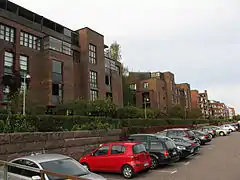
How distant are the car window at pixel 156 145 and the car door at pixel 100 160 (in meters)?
2.66

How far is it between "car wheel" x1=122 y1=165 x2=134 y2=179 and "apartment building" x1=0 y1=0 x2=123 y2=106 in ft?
62.5

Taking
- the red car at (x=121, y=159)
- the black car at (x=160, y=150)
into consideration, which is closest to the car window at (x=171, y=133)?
the black car at (x=160, y=150)

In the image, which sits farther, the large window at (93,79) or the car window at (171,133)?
the large window at (93,79)

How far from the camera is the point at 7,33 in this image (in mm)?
28609

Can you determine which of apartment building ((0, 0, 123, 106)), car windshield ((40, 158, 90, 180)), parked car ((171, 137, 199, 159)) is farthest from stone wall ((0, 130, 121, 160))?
apartment building ((0, 0, 123, 106))

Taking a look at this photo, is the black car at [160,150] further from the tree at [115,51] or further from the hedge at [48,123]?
the tree at [115,51]

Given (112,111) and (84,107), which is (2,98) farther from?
(112,111)

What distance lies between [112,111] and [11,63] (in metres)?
14.0

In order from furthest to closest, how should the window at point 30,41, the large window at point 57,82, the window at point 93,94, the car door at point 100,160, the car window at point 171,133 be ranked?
the window at point 93,94 → the large window at point 57,82 → the window at point 30,41 → the car window at point 171,133 → the car door at point 100,160

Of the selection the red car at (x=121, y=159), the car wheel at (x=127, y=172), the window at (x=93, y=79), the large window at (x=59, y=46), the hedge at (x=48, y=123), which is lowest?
the car wheel at (x=127, y=172)

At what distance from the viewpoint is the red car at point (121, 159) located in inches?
393

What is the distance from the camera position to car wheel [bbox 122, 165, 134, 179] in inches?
390

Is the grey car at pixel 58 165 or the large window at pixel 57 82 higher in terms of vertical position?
the large window at pixel 57 82

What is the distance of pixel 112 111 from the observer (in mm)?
30812
